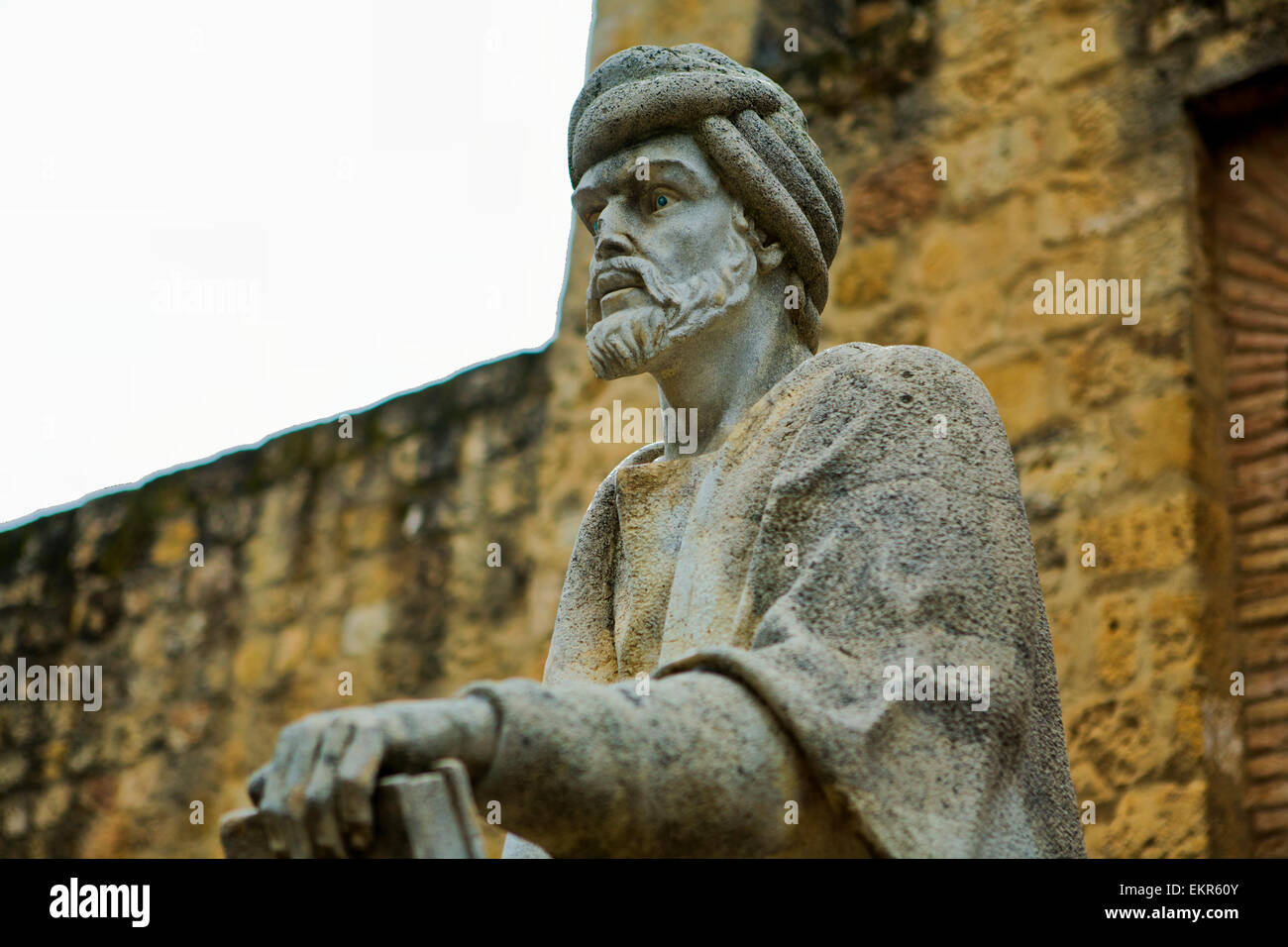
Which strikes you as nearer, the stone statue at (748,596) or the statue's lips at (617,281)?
the stone statue at (748,596)

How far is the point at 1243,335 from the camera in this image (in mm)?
5711

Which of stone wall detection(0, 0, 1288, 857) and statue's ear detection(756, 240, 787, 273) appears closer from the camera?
statue's ear detection(756, 240, 787, 273)

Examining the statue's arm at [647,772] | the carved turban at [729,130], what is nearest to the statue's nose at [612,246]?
the carved turban at [729,130]

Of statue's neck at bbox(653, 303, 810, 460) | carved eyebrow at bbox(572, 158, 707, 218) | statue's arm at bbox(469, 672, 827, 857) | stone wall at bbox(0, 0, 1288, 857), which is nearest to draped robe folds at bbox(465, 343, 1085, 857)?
statue's arm at bbox(469, 672, 827, 857)

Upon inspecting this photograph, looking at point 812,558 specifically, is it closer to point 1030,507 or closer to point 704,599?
point 704,599

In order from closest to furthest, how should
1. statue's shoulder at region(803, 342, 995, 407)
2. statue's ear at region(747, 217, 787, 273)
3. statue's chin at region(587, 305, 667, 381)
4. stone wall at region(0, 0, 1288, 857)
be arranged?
statue's shoulder at region(803, 342, 995, 407) < statue's chin at region(587, 305, 667, 381) < statue's ear at region(747, 217, 787, 273) < stone wall at region(0, 0, 1288, 857)

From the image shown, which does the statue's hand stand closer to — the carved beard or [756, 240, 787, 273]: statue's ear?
the carved beard

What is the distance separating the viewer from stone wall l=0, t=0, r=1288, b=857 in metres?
5.38

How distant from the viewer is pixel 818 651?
2.48 meters

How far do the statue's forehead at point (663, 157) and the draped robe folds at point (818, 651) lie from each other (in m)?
0.41

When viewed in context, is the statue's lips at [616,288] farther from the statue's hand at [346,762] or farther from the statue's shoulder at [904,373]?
the statue's hand at [346,762]

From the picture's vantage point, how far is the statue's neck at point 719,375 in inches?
126

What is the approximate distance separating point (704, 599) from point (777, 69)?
458 cm

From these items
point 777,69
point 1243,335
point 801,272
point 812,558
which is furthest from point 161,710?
point 812,558
